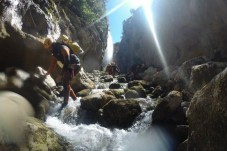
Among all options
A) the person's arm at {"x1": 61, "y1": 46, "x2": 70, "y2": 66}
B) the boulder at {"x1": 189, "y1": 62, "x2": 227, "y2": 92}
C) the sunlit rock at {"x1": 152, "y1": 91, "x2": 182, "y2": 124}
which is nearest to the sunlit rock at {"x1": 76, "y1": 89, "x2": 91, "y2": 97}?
the person's arm at {"x1": 61, "y1": 46, "x2": 70, "y2": 66}

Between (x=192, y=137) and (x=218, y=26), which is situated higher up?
(x=218, y=26)

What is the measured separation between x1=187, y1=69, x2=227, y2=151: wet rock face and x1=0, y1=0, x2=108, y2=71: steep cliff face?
6.48 m

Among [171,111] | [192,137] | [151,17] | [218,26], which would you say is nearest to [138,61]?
[151,17]

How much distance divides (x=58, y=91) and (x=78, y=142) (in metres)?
4.64

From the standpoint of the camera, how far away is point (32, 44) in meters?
11.1

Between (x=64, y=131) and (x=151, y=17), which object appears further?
(x=151, y=17)

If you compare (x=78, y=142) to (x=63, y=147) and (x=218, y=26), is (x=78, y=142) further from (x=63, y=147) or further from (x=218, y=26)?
(x=218, y=26)

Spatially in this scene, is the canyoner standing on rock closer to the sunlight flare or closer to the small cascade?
the small cascade

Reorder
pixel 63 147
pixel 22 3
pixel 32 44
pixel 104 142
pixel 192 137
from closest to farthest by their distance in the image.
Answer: pixel 192 137, pixel 63 147, pixel 104 142, pixel 32 44, pixel 22 3

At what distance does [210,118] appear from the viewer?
15.8 ft

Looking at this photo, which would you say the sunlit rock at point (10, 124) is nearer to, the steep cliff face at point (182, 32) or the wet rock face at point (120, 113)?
the wet rock face at point (120, 113)

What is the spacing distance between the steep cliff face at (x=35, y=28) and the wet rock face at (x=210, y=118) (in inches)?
255

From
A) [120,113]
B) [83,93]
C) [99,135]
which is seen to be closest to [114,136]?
[99,135]

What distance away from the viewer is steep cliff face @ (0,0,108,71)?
1012 cm
